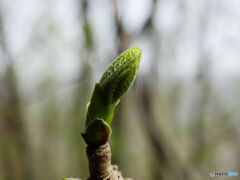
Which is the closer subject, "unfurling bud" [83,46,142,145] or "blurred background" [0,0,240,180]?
"unfurling bud" [83,46,142,145]

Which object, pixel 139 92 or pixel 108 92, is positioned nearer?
pixel 108 92

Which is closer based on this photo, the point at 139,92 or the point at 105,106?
the point at 105,106

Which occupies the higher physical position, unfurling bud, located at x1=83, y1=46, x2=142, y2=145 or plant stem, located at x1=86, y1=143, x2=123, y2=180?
unfurling bud, located at x1=83, y1=46, x2=142, y2=145

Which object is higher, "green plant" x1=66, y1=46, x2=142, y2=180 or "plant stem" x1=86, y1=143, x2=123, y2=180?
"green plant" x1=66, y1=46, x2=142, y2=180

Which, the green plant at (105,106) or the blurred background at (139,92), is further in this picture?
the blurred background at (139,92)

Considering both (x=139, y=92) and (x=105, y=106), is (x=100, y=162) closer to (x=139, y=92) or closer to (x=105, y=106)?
(x=105, y=106)

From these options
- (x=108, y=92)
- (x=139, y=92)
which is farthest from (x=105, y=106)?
(x=139, y=92)

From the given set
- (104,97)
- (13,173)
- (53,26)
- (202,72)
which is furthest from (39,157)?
(104,97)

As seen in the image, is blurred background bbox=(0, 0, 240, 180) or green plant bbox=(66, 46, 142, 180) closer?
green plant bbox=(66, 46, 142, 180)

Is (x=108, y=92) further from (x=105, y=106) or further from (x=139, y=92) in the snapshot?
(x=139, y=92)
